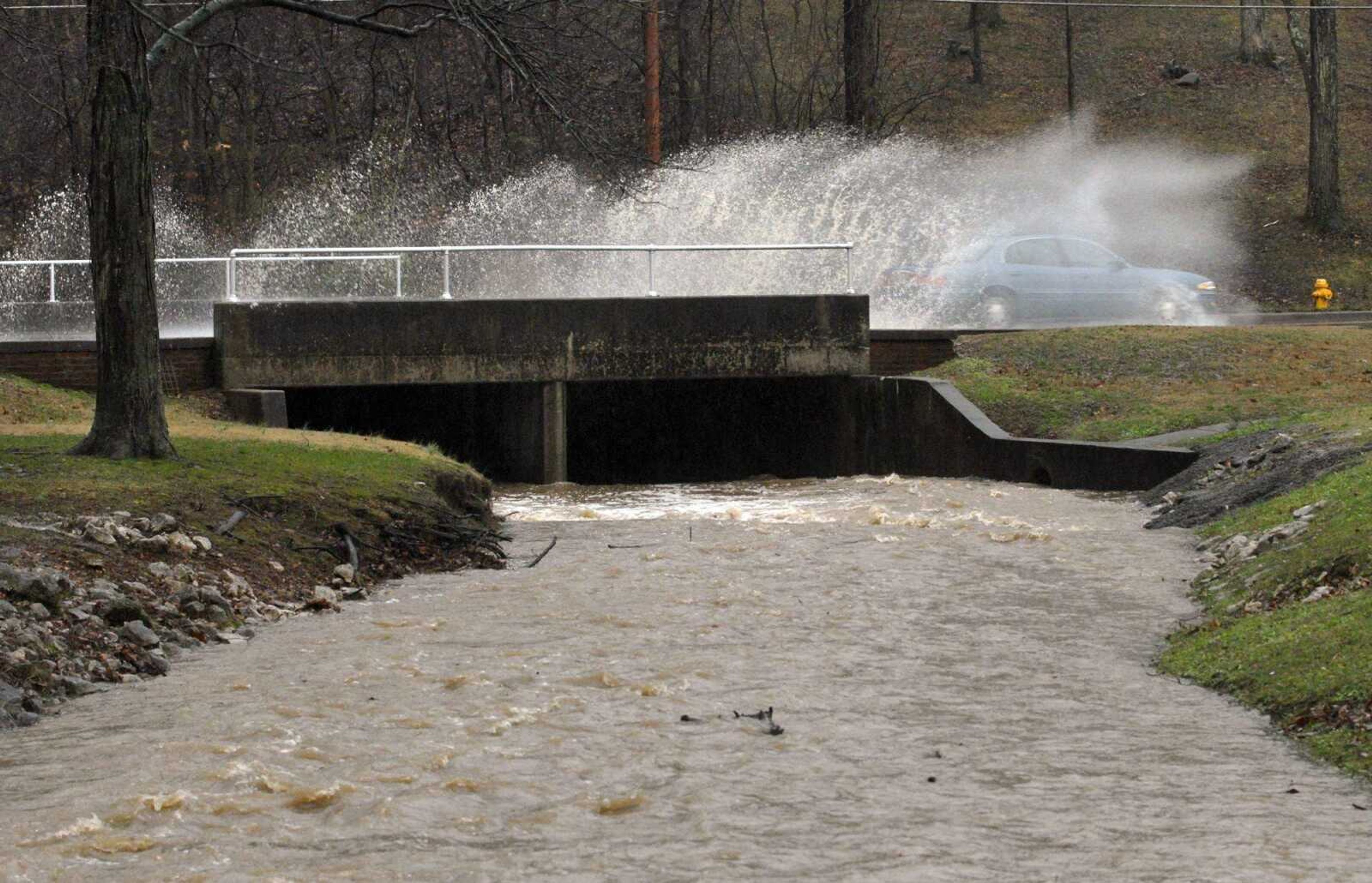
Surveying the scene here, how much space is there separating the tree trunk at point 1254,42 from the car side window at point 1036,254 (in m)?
31.2

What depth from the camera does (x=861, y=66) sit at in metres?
39.2

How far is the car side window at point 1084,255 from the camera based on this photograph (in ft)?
102

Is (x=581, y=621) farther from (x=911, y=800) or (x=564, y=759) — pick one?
(x=911, y=800)

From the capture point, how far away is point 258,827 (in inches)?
294

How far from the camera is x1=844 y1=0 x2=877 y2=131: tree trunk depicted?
38.8 metres

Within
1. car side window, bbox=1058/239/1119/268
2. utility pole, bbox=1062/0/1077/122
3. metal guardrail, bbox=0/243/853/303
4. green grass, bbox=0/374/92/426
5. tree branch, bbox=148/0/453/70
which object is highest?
utility pole, bbox=1062/0/1077/122

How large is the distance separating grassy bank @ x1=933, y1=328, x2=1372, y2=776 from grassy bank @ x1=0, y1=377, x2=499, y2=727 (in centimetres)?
611

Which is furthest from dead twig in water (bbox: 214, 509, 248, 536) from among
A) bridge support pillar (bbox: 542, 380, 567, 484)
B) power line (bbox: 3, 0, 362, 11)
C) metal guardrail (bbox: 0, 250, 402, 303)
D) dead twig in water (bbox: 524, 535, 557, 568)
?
bridge support pillar (bbox: 542, 380, 567, 484)

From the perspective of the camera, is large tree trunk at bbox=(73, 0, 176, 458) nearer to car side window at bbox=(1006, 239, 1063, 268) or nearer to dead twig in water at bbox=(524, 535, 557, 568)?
dead twig in water at bbox=(524, 535, 557, 568)

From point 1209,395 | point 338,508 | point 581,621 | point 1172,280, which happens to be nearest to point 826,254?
point 1172,280

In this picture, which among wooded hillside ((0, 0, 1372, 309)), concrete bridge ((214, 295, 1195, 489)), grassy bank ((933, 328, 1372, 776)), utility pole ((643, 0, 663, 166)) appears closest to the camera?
grassy bank ((933, 328, 1372, 776))

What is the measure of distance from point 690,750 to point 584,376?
17.5m

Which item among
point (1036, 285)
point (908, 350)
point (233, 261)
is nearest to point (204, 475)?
point (233, 261)

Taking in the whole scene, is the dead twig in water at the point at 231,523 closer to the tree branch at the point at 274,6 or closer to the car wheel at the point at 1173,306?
the tree branch at the point at 274,6
